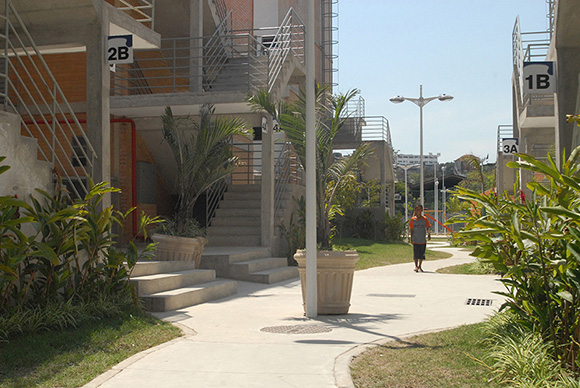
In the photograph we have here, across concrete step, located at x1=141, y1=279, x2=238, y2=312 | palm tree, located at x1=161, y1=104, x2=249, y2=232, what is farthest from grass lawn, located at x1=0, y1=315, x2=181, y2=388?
palm tree, located at x1=161, y1=104, x2=249, y2=232

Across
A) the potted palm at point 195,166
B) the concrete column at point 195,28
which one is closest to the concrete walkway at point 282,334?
the potted palm at point 195,166

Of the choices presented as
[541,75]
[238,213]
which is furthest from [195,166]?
[541,75]

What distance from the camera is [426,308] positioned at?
35.8 ft

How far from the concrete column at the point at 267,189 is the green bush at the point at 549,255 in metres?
11.3

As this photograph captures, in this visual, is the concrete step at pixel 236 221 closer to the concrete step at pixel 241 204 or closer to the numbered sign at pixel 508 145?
the concrete step at pixel 241 204

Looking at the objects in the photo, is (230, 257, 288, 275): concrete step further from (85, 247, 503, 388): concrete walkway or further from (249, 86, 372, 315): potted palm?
(249, 86, 372, 315): potted palm

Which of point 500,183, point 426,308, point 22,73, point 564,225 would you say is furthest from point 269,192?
point 500,183

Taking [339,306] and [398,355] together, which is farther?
[339,306]

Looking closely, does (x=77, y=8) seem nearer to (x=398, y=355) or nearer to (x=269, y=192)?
(x=398, y=355)

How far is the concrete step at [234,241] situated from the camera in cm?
1828

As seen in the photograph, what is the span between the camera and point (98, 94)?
35.6 feet

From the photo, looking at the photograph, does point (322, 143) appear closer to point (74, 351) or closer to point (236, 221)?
point (74, 351)

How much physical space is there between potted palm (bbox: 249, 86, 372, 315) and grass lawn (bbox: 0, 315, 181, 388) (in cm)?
224

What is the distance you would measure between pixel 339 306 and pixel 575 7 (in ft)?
20.4
